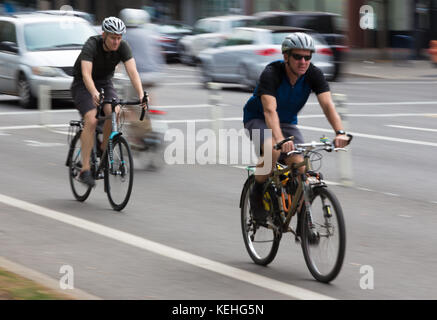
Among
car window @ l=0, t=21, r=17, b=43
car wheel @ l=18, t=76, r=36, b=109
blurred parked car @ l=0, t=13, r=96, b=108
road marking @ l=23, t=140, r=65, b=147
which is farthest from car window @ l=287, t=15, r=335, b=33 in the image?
road marking @ l=23, t=140, r=65, b=147

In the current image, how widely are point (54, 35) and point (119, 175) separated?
36.5 ft

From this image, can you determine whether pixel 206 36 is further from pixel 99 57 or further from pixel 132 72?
pixel 99 57

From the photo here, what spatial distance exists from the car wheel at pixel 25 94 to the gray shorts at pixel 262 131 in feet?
41.6

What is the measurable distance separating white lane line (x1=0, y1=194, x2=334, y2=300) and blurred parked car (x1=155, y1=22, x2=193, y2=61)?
2729 cm

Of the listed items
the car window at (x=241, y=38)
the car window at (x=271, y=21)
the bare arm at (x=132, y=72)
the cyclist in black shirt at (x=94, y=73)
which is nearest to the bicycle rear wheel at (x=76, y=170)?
the cyclist in black shirt at (x=94, y=73)

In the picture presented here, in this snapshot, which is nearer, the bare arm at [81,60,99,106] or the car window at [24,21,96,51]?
the bare arm at [81,60,99,106]

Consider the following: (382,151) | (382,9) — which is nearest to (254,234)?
(382,151)

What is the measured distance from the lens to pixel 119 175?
927cm

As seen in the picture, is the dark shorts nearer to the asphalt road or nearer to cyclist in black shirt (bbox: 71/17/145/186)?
cyclist in black shirt (bbox: 71/17/145/186)

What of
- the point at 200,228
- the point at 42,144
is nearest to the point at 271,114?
the point at 200,228

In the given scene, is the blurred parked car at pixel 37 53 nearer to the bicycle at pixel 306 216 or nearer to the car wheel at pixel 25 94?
the car wheel at pixel 25 94

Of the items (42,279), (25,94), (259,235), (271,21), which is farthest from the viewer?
(271,21)

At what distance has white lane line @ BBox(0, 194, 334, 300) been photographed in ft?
20.9

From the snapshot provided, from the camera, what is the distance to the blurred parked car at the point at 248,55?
2244 cm
